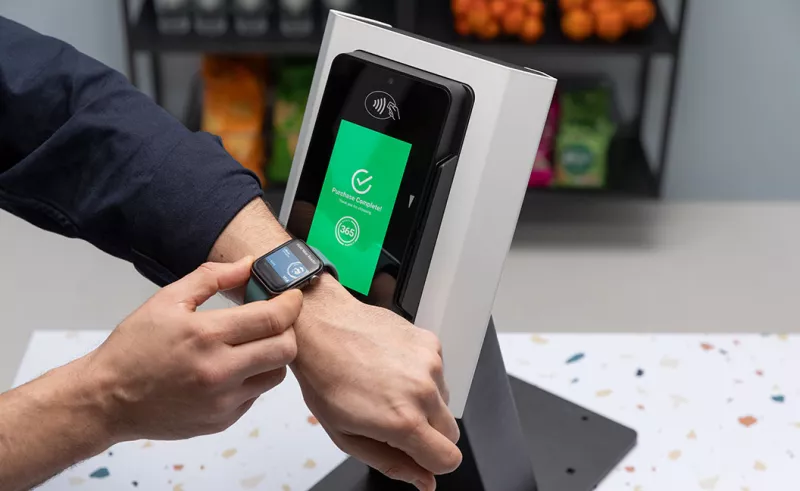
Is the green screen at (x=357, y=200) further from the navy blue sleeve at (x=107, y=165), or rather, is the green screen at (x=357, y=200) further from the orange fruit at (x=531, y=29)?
the orange fruit at (x=531, y=29)

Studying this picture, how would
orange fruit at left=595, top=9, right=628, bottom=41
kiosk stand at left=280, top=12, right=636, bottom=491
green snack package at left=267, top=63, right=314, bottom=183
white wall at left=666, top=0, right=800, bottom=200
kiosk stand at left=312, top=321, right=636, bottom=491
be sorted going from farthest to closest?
1. white wall at left=666, top=0, right=800, bottom=200
2. green snack package at left=267, top=63, right=314, bottom=183
3. orange fruit at left=595, top=9, right=628, bottom=41
4. kiosk stand at left=312, top=321, right=636, bottom=491
5. kiosk stand at left=280, top=12, right=636, bottom=491

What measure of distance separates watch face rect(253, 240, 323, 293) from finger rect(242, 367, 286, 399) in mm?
87

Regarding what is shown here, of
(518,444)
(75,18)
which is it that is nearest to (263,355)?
(518,444)

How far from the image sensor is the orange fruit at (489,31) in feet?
8.68

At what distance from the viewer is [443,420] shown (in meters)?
0.93

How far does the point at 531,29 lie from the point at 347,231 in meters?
1.76

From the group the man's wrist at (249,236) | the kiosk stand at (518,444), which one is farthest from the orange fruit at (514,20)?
the man's wrist at (249,236)

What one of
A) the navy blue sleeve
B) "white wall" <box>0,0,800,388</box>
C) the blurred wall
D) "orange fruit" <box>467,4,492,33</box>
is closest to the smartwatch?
the navy blue sleeve

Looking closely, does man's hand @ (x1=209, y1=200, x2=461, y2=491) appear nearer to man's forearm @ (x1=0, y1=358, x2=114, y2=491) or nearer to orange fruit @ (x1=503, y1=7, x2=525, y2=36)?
man's forearm @ (x1=0, y1=358, x2=114, y2=491)

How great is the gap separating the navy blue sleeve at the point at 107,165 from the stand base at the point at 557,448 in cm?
33

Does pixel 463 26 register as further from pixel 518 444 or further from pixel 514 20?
pixel 518 444

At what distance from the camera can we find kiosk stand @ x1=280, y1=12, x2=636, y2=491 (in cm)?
94

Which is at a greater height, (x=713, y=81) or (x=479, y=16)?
(x=479, y=16)

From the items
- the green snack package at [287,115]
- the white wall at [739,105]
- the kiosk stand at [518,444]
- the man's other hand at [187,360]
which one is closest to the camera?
the man's other hand at [187,360]
